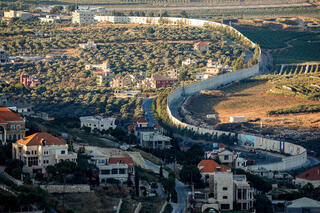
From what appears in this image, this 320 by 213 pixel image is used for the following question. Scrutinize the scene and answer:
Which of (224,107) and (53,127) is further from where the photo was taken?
(224,107)

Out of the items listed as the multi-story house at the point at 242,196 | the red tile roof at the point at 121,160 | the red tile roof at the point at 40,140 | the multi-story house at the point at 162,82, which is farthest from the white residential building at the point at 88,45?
the multi-story house at the point at 242,196

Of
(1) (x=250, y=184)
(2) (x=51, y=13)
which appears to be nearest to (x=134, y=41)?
(2) (x=51, y=13)

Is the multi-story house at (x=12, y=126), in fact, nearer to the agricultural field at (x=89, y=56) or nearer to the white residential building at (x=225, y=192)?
the white residential building at (x=225, y=192)

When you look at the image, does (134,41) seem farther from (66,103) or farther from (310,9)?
(310,9)

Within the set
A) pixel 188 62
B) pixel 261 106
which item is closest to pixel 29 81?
pixel 188 62

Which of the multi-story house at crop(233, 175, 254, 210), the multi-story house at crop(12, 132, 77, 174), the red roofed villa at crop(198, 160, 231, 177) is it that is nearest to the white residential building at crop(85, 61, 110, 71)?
the red roofed villa at crop(198, 160, 231, 177)

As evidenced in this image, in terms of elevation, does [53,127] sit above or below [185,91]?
above
